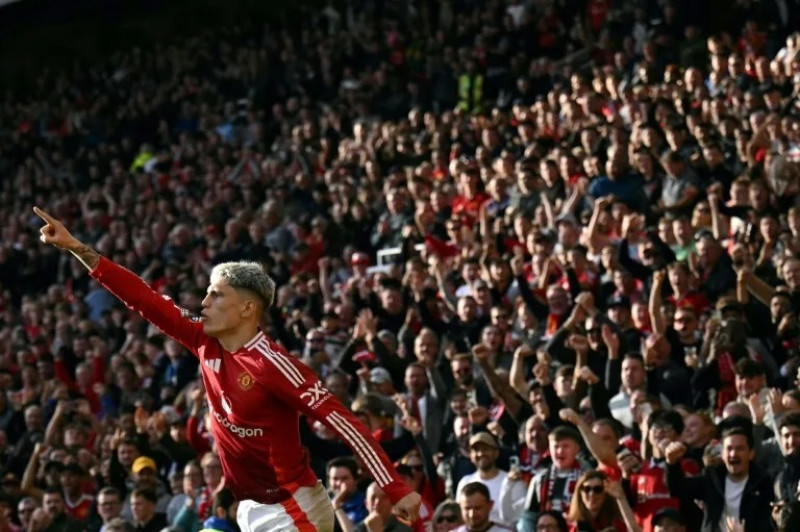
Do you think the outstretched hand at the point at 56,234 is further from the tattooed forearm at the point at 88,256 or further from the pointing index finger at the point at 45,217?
the tattooed forearm at the point at 88,256

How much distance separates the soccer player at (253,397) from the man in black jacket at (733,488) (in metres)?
3.29

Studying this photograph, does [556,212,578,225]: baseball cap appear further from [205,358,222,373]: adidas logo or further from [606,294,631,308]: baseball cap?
[205,358,222,373]: adidas logo

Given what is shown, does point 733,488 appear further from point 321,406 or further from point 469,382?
point 321,406

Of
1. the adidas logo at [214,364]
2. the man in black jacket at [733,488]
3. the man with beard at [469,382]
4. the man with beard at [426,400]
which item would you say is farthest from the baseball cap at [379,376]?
the adidas logo at [214,364]

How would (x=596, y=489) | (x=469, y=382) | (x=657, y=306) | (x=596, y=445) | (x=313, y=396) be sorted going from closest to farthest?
(x=313, y=396), (x=596, y=489), (x=596, y=445), (x=657, y=306), (x=469, y=382)

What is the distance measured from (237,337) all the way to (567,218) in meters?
7.88

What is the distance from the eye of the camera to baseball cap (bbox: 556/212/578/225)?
579 inches

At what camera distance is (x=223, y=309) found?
7.32 m

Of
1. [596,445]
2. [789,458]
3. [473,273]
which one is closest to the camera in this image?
[789,458]

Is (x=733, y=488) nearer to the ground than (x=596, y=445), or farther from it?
nearer to the ground

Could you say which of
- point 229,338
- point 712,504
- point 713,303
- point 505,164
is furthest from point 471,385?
point 229,338

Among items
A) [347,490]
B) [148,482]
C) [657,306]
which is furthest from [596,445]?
[148,482]

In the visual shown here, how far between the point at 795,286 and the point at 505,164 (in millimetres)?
4939

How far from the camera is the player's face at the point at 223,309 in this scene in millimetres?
7312
